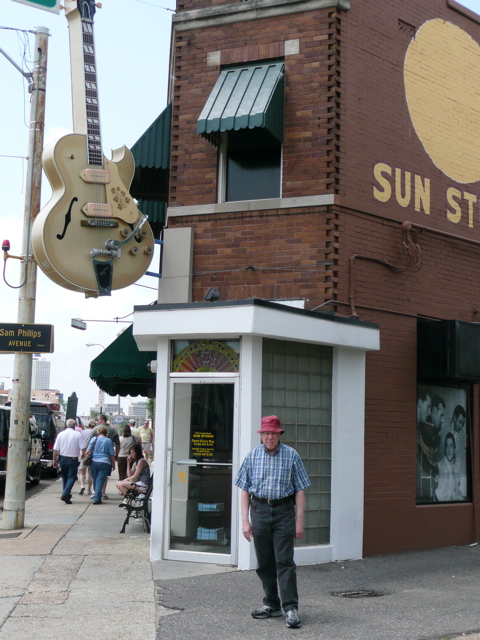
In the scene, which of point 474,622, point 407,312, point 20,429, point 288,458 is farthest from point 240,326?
point 20,429

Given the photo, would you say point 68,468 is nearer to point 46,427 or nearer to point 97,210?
point 97,210

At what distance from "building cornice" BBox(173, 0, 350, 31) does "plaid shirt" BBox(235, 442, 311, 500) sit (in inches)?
264

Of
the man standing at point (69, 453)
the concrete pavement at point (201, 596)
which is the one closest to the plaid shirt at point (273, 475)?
the concrete pavement at point (201, 596)

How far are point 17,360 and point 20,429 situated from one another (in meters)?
A: 1.05

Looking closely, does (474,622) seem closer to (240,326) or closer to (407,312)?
(240,326)

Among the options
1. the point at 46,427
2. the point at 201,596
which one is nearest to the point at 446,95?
the point at 201,596

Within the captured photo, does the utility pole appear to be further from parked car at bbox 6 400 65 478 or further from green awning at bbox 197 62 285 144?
parked car at bbox 6 400 65 478

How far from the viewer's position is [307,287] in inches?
419

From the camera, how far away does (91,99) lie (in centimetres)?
1126

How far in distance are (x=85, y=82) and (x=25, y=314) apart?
3.57m

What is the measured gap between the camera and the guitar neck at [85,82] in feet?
36.1

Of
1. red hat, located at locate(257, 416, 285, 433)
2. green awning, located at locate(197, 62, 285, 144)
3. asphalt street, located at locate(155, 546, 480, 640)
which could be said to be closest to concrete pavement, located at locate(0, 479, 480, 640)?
asphalt street, located at locate(155, 546, 480, 640)

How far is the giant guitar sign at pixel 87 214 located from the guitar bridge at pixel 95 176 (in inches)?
0.5

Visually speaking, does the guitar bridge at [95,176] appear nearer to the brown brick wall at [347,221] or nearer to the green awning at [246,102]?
the brown brick wall at [347,221]
